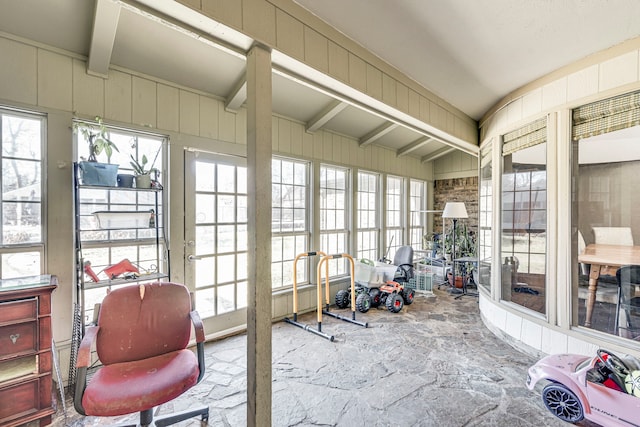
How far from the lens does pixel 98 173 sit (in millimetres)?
2158

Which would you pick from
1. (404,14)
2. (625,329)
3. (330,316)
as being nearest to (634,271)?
(625,329)

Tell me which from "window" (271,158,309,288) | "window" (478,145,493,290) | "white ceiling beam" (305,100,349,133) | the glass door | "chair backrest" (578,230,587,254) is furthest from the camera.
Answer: "window" (271,158,309,288)

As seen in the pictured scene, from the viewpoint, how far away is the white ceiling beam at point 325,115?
3.51m

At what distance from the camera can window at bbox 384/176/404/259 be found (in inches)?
217

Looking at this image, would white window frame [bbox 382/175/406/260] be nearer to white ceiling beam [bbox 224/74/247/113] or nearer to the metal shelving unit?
white ceiling beam [bbox 224/74/247/113]

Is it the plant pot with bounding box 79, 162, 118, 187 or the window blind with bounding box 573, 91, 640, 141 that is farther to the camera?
the window blind with bounding box 573, 91, 640, 141

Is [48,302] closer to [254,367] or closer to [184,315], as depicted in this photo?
[184,315]

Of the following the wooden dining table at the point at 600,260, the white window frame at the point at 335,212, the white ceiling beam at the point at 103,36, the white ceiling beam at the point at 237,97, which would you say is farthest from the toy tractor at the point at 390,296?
the white ceiling beam at the point at 103,36

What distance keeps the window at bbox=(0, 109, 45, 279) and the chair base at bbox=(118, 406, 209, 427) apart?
140 centimetres

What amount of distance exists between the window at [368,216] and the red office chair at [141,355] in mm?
3226

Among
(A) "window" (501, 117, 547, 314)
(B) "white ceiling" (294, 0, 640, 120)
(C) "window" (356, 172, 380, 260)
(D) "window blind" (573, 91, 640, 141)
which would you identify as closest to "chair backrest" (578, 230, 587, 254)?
(A) "window" (501, 117, 547, 314)

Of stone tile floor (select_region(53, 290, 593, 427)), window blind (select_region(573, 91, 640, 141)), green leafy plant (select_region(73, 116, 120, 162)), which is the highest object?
window blind (select_region(573, 91, 640, 141))

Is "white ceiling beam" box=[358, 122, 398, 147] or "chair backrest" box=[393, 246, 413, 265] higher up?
"white ceiling beam" box=[358, 122, 398, 147]

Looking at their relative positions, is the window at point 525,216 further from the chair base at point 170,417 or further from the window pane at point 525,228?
the chair base at point 170,417
